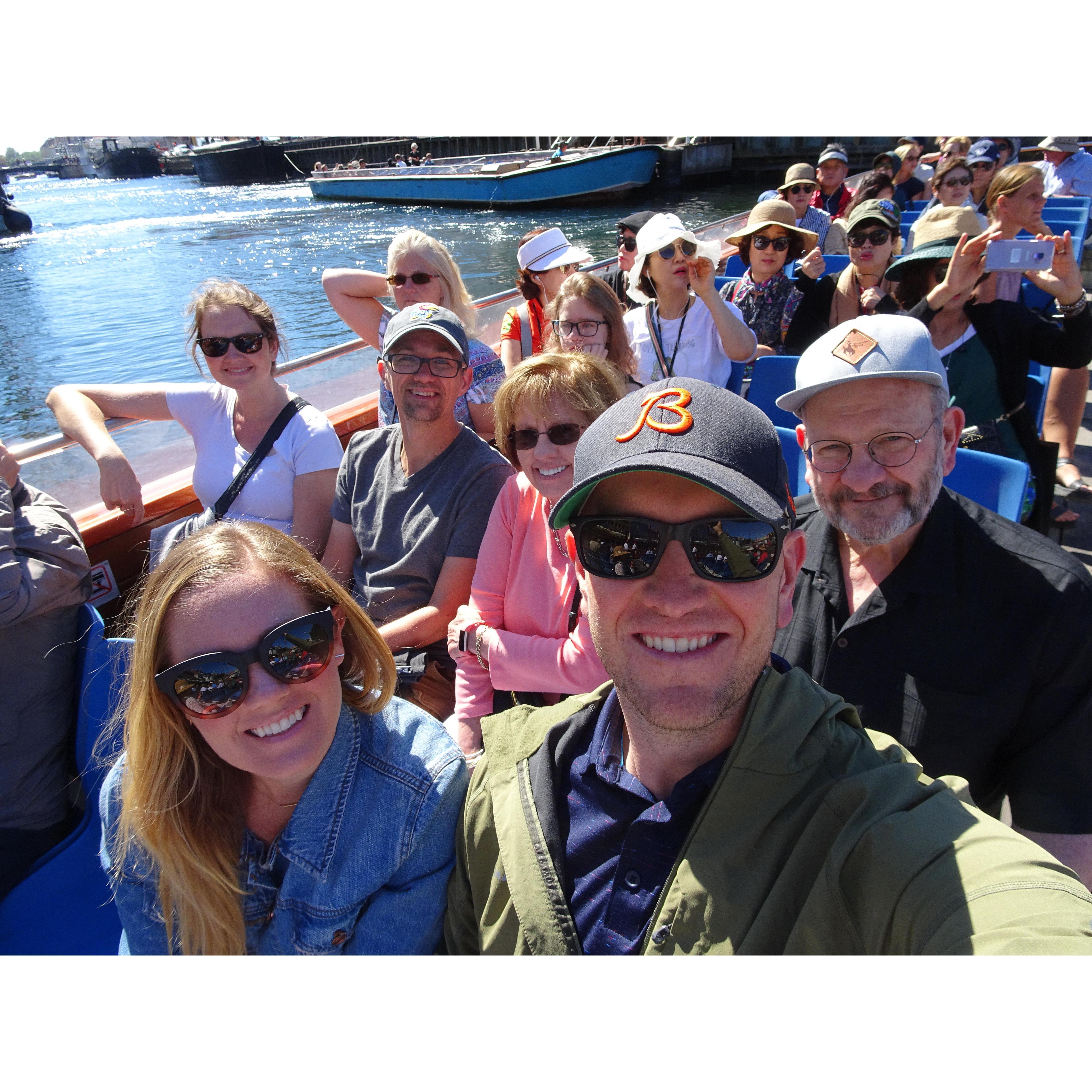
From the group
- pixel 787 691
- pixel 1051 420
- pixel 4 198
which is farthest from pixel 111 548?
pixel 4 198

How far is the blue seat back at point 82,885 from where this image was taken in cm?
173

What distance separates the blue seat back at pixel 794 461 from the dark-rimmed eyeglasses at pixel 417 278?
1.51m

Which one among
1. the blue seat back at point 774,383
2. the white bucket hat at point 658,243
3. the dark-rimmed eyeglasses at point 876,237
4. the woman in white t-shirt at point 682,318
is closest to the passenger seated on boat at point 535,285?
the white bucket hat at point 658,243

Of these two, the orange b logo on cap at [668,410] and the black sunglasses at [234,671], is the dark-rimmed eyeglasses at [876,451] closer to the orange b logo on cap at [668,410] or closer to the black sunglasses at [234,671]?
the orange b logo on cap at [668,410]

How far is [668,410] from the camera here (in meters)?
1.08

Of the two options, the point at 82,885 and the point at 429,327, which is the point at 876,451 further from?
the point at 82,885

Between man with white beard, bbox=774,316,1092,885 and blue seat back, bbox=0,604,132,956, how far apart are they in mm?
1604

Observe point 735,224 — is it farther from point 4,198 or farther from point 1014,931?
point 4,198

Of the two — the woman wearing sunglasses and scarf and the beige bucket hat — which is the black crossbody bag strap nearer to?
the woman wearing sunglasses and scarf

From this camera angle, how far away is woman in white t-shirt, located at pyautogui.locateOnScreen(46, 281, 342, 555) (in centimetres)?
238

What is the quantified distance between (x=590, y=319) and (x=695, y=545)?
77.5 inches

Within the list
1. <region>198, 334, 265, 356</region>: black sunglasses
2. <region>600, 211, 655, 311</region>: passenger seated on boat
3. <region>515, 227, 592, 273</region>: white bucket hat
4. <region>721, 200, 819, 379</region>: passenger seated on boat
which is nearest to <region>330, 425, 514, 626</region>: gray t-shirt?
<region>198, 334, 265, 356</region>: black sunglasses

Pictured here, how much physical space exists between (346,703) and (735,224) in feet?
23.2
